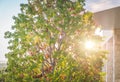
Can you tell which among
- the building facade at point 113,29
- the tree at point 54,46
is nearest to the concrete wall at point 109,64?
the building facade at point 113,29

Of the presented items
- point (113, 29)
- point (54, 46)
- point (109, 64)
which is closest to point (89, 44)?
point (54, 46)

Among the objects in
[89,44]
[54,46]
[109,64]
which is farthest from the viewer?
[109,64]

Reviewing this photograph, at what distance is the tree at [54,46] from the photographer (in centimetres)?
939

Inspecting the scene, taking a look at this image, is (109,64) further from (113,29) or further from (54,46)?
(54,46)

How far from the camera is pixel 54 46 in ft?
33.5

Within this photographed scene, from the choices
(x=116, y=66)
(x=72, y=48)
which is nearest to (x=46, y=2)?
(x=72, y=48)

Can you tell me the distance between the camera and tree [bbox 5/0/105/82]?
9391mm

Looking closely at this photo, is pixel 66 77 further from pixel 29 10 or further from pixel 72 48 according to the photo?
pixel 29 10

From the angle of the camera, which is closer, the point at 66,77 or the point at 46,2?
the point at 66,77

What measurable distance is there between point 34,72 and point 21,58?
0.89m

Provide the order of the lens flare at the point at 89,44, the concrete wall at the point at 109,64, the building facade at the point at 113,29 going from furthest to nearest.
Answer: the concrete wall at the point at 109,64 → the building facade at the point at 113,29 → the lens flare at the point at 89,44

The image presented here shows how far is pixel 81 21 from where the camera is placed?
9.67m

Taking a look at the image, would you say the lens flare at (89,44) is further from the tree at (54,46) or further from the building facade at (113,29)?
the building facade at (113,29)

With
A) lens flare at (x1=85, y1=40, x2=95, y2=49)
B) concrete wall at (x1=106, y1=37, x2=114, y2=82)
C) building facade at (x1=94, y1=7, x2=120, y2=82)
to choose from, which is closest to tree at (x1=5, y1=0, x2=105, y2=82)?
lens flare at (x1=85, y1=40, x2=95, y2=49)
